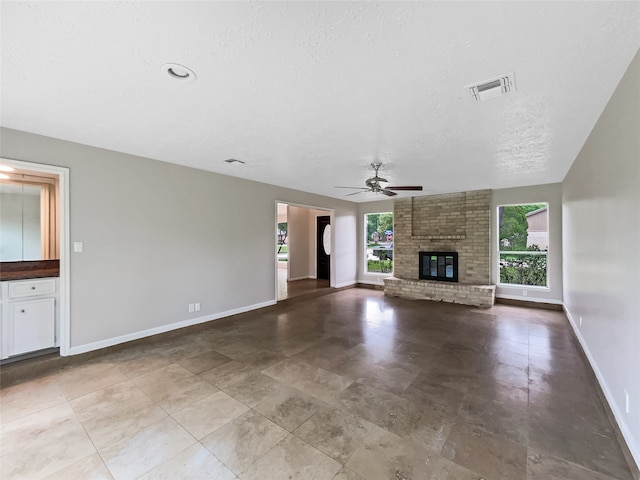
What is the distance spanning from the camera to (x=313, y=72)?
6.23 ft

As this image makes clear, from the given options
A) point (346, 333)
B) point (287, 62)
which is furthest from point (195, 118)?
point (346, 333)

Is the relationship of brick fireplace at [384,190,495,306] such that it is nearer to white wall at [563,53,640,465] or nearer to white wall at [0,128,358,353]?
white wall at [563,53,640,465]

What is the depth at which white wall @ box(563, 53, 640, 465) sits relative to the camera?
5.74ft

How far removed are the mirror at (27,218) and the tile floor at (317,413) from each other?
64.0 inches

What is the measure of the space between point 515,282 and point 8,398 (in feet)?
27.0

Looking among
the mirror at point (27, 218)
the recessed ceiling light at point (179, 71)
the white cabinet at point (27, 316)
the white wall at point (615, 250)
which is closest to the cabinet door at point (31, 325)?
the white cabinet at point (27, 316)

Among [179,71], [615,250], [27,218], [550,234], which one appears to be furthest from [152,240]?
[550,234]

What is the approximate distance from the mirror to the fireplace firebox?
7300mm

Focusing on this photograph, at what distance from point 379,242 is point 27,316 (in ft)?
24.5

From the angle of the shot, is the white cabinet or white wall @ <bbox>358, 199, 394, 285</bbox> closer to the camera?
the white cabinet

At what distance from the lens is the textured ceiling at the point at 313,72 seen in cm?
142

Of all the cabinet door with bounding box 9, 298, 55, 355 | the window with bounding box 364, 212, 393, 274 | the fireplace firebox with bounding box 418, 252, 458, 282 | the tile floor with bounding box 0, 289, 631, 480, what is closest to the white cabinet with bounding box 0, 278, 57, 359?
the cabinet door with bounding box 9, 298, 55, 355

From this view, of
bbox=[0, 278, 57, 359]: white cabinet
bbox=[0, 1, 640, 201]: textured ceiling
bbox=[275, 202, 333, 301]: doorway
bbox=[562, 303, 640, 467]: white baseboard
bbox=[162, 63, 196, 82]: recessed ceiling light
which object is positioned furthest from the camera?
bbox=[275, 202, 333, 301]: doorway

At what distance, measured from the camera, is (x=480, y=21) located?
56.9 inches
